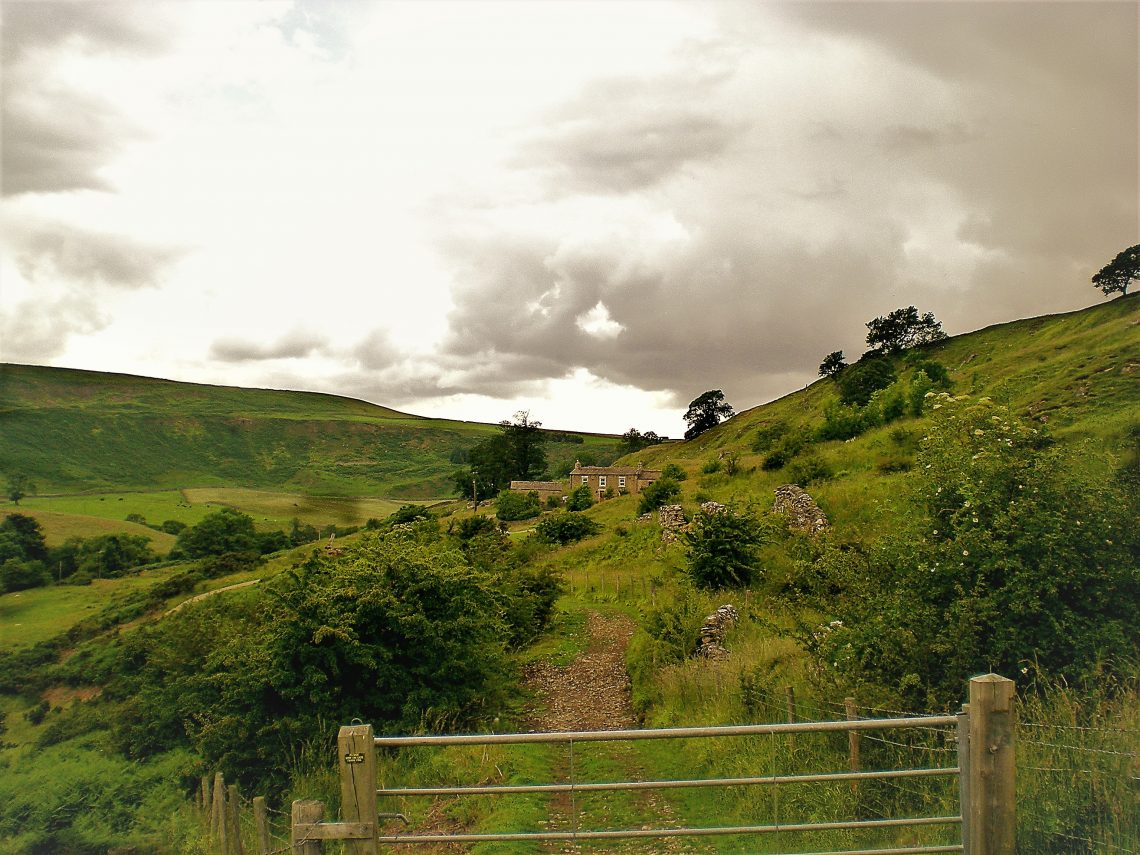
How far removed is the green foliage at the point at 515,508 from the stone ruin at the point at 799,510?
4469 cm

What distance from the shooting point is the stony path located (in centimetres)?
822

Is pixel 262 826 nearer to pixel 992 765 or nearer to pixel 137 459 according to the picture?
pixel 992 765

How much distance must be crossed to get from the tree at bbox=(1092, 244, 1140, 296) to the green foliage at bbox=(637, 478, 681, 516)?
227 ft

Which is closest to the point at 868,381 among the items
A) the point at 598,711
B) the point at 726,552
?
the point at 726,552

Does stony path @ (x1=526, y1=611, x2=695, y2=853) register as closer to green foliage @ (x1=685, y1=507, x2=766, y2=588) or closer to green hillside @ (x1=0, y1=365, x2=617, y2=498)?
green foliage @ (x1=685, y1=507, x2=766, y2=588)

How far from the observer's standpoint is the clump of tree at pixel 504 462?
3890 inches

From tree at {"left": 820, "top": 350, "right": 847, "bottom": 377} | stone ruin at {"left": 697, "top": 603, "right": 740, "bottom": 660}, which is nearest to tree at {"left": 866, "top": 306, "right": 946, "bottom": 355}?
tree at {"left": 820, "top": 350, "right": 847, "bottom": 377}

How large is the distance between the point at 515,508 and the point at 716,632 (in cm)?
5702

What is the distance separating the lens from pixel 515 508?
239ft

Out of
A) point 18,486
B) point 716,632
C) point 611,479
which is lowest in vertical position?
point 716,632

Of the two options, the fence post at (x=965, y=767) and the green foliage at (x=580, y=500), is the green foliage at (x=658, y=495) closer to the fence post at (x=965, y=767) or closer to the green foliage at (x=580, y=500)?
the green foliage at (x=580, y=500)

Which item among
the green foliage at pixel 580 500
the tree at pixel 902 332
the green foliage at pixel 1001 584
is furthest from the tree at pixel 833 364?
the green foliage at pixel 1001 584

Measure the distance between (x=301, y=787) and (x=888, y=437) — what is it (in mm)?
28743

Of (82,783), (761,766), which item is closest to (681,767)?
(761,766)
